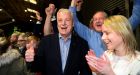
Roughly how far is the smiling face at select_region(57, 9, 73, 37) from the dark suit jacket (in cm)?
15

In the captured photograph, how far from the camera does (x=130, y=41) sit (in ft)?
11.1

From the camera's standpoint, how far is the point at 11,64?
4.54 metres

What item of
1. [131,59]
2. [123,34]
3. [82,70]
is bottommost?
[82,70]

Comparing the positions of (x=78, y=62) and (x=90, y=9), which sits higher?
(x=90, y=9)

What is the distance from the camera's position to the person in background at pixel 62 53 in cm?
439

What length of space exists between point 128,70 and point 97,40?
136cm

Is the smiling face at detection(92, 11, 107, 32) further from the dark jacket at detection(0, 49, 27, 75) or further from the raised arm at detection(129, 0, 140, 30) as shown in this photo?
the dark jacket at detection(0, 49, 27, 75)

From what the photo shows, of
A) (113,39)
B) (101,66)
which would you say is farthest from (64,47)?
(101,66)

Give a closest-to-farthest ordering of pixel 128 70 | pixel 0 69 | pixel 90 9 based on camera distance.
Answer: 1. pixel 128 70
2. pixel 0 69
3. pixel 90 9

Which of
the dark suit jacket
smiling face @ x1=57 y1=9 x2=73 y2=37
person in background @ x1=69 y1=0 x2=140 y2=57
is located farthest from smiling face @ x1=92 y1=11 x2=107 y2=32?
smiling face @ x1=57 y1=9 x2=73 y2=37

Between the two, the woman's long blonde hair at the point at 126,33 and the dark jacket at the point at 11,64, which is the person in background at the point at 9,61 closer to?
the dark jacket at the point at 11,64

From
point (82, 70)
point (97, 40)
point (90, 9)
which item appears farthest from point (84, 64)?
point (90, 9)

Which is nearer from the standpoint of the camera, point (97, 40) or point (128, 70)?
point (128, 70)

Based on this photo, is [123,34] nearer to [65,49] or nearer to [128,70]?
[128,70]
